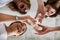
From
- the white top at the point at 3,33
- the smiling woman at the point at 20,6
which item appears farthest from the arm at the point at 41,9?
the white top at the point at 3,33

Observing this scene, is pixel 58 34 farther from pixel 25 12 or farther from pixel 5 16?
pixel 5 16

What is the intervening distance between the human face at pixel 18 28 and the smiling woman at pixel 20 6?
0.13m

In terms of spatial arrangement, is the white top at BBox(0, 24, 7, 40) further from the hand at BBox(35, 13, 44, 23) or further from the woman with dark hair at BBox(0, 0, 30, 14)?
the hand at BBox(35, 13, 44, 23)

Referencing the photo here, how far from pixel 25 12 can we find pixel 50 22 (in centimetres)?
26

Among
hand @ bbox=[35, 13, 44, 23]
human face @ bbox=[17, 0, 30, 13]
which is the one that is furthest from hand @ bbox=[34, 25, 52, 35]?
human face @ bbox=[17, 0, 30, 13]

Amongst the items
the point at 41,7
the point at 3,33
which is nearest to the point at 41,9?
the point at 41,7

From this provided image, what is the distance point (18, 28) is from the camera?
182 cm

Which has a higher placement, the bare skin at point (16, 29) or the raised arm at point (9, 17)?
the raised arm at point (9, 17)

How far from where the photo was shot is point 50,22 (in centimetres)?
185

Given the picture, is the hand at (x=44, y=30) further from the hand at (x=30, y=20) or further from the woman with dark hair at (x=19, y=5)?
the woman with dark hair at (x=19, y=5)

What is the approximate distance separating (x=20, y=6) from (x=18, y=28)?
212mm

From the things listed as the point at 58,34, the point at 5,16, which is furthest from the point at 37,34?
the point at 5,16

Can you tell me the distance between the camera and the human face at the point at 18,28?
5.95 feet

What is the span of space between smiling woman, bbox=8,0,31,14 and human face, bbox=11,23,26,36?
0.13m
